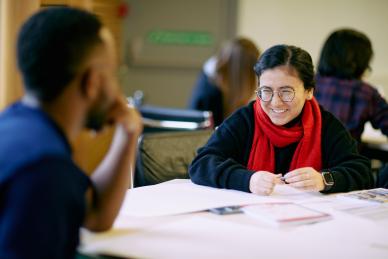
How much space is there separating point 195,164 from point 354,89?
1.51 meters

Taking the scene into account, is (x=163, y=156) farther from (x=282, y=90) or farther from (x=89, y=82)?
(x=89, y=82)

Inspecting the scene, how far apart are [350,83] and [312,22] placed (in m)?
2.76

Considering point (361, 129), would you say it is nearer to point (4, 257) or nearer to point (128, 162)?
point (128, 162)

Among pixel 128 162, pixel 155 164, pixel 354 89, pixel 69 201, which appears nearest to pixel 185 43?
pixel 354 89

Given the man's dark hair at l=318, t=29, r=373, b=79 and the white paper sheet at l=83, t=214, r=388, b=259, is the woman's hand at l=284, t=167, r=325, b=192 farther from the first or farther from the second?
the man's dark hair at l=318, t=29, r=373, b=79

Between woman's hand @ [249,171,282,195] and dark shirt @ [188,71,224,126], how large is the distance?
8.22 feet

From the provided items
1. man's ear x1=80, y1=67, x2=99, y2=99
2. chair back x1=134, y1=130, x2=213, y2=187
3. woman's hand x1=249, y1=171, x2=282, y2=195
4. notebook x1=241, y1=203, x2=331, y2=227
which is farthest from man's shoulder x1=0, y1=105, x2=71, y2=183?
chair back x1=134, y1=130, x2=213, y2=187

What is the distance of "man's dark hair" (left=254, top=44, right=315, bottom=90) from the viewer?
81.9 inches

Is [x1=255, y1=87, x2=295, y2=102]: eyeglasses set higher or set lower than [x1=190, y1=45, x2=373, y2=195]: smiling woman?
higher

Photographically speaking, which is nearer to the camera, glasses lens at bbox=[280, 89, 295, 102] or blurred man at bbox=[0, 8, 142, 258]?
blurred man at bbox=[0, 8, 142, 258]

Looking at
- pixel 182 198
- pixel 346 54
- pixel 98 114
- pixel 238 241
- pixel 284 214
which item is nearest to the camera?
pixel 98 114

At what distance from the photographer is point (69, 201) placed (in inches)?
45.3

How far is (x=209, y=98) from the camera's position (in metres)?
4.47

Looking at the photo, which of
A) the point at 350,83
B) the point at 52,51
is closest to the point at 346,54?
the point at 350,83
